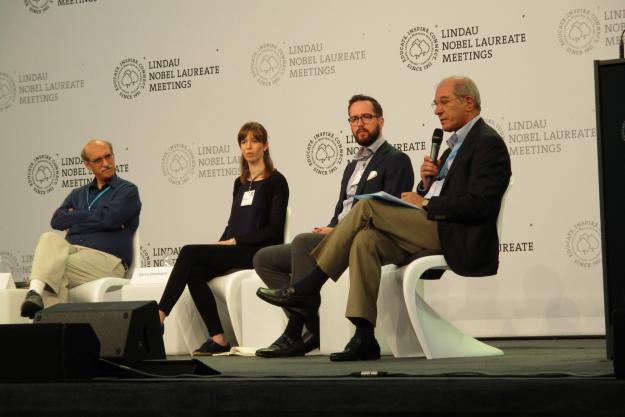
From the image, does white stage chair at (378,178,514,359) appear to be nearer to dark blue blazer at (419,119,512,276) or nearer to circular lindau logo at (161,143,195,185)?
dark blue blazer at (419,119,512,276)

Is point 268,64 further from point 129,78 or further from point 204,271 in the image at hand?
point 204,271

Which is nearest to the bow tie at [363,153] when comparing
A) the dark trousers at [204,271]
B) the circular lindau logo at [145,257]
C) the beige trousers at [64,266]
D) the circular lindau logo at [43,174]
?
the dark trousers at [204,271]

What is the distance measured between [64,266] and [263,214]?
3.65 ft

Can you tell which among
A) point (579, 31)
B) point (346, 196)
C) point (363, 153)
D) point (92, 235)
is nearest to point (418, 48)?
point (579, 31)

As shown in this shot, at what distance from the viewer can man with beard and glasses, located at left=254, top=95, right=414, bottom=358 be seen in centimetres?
421

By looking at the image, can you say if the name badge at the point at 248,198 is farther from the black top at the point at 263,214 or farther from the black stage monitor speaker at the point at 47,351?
the black stage monitor speaker at the point at 47,351

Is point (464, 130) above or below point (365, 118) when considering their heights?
below

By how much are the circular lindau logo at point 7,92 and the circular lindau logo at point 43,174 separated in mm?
478

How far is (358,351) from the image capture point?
371cm

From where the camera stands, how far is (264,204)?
4.99 m

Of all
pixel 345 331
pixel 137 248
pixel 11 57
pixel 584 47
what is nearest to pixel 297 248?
pixel 345 331

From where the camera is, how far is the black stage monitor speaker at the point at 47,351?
8.38ft

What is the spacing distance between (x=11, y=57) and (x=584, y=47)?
4.11 metres

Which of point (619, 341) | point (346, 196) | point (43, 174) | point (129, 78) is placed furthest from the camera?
point (43, 174)
